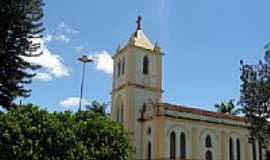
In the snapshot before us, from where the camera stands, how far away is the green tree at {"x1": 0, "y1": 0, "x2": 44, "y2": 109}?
26359 millimetres

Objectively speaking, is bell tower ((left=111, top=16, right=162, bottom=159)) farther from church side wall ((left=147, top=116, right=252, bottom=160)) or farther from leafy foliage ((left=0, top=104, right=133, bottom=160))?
leafy foliage ((left=0, top=104, right=133, bottom=160))

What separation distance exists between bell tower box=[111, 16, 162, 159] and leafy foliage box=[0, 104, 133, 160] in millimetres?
14709

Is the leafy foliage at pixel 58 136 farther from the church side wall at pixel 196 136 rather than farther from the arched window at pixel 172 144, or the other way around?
the arched window at pixel 172 144

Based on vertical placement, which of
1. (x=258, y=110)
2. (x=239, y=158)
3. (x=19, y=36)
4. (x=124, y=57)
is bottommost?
(x=239, y=158)

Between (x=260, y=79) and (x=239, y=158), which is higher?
(x=260, y=79)

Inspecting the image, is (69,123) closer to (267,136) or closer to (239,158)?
(267,136)

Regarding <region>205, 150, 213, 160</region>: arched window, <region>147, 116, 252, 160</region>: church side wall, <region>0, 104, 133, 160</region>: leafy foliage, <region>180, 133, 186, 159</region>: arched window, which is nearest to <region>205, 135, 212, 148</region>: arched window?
<region>147, 116, 252, 160</region>: church side wall

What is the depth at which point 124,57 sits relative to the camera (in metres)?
43.3

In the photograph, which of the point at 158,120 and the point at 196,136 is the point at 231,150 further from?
the point at 158,120

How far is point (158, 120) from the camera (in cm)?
3672

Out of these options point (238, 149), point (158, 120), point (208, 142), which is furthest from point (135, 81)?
point (238, 149)

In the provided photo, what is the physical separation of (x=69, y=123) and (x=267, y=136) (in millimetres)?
12015

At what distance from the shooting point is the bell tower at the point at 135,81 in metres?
39.9

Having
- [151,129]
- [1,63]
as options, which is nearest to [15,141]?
[1,63]
